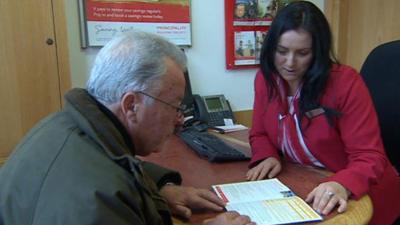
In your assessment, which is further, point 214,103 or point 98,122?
point 214,103

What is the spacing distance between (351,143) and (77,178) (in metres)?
0.87

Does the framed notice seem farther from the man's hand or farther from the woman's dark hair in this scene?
the man's hand

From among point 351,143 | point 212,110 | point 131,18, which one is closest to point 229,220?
point 351,143

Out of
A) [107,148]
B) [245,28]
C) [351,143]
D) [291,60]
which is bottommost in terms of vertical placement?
[351,143]

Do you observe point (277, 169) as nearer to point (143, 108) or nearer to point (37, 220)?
point (143, 108)

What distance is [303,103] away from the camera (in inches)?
51.2

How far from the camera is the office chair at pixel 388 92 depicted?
5.32 feet

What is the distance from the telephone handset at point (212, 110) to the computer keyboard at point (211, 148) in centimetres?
50

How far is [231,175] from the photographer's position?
126 cm

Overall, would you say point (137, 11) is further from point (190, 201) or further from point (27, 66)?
point (190, 201)

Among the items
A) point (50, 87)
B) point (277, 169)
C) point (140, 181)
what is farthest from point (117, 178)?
point (50, 87)

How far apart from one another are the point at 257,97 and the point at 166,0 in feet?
4.04

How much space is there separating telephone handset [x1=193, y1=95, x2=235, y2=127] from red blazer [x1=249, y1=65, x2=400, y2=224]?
92 cm

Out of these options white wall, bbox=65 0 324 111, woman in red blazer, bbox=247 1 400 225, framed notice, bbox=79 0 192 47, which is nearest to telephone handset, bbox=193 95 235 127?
white wall, bbox=65 0 324 111
